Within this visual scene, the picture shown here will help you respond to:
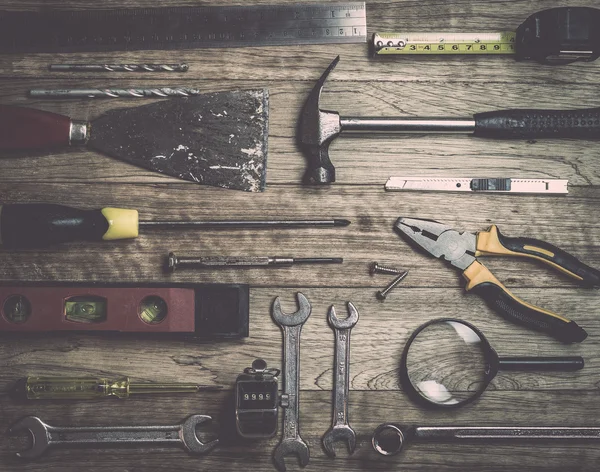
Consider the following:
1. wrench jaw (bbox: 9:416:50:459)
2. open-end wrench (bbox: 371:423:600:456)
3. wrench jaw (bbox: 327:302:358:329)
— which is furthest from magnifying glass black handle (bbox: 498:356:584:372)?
wrench jaw (bbox: 9:416:50:459)

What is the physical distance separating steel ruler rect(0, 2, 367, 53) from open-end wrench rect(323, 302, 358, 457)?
2.50 feet

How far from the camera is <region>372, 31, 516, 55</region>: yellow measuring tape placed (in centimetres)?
182

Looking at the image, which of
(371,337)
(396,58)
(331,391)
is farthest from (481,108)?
(331,391)

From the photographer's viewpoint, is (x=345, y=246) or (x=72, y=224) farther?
(x=345, y=246)

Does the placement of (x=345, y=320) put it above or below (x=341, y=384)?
above

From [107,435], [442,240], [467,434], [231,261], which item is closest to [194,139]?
[231,261]

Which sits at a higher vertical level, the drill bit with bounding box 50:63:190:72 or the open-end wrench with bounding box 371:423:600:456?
the drill bit with bounding box 50:63:190:72

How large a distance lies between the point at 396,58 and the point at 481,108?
274 mm

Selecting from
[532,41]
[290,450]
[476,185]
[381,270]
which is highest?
[532,41]

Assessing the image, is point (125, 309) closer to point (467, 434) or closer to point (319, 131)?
point (319, 131)

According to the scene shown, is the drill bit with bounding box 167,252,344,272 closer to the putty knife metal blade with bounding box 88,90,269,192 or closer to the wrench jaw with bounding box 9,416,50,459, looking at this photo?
the putty knife metal blade with bounding box 88,90,269,192

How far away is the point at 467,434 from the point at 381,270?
50 cm

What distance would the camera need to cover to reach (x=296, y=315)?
1811 millimetres

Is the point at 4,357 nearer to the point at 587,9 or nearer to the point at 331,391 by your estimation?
the point at 331,391
